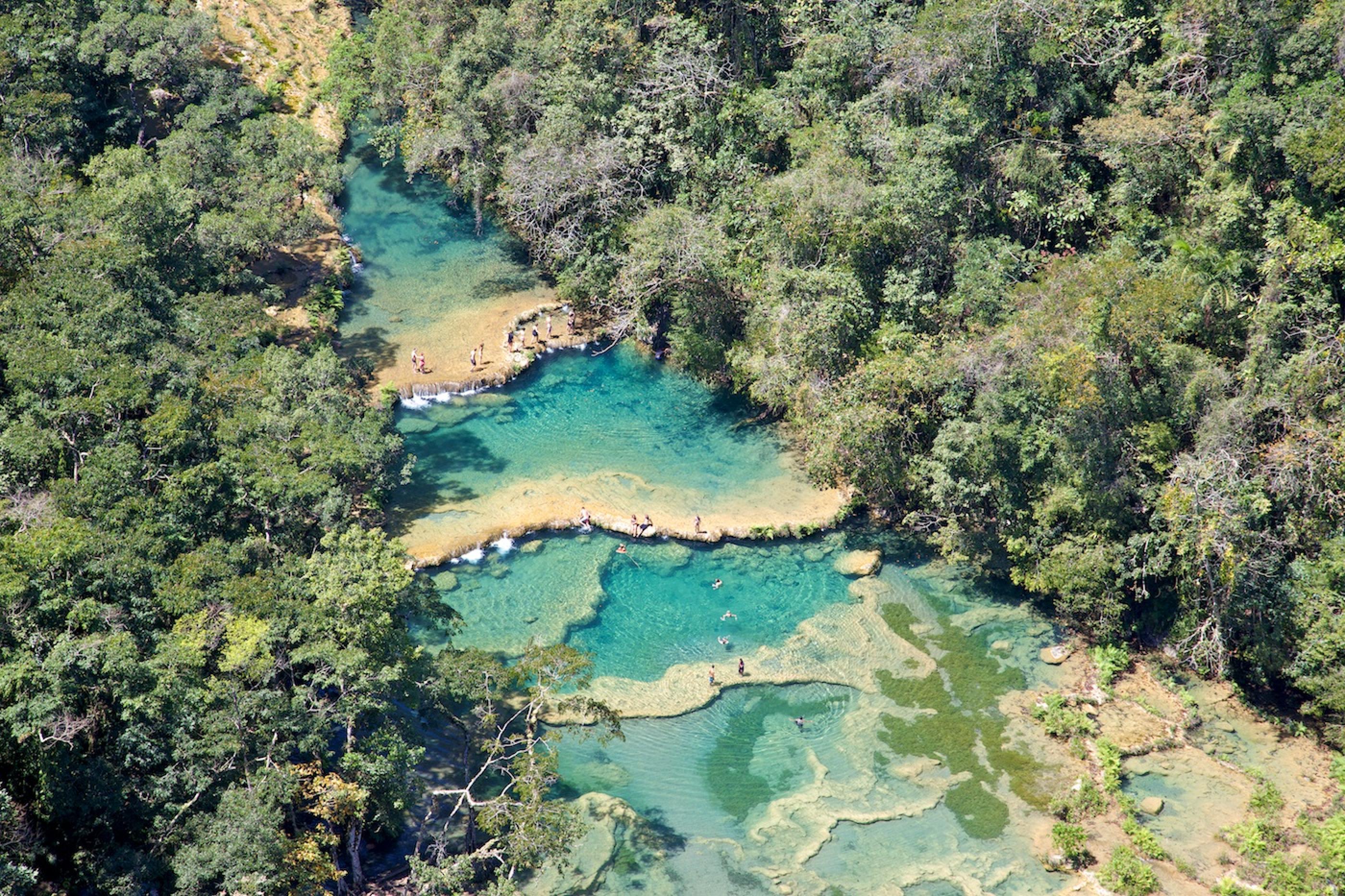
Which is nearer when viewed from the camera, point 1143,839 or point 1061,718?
point 1143,839

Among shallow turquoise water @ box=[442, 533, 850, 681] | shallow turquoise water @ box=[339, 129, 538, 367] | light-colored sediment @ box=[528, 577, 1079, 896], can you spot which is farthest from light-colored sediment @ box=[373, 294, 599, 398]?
light-colored sediment @ box=[528, 577, 1079, 896]

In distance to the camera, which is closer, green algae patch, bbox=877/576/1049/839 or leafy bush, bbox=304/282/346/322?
green algae patch, bbox=877/576/1049/839

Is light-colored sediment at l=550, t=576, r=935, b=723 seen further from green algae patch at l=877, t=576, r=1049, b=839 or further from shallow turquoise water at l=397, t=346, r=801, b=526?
shallow turquoise water at l=397, t=346, r=801, b=526

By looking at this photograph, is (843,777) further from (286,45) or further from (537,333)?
(286,45)

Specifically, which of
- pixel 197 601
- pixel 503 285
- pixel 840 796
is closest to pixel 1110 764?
pixel 840 796

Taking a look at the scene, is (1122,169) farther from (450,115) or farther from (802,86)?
(450,115)

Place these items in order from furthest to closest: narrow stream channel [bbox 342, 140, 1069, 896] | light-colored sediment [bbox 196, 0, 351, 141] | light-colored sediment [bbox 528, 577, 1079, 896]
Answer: light-colored sediment [bbox 196, 0, 351, 141] → narrow stream channel [bbox 342, 140, 1069, 896] → light-colored sediment [bbox 528, 577, 1079, 896]

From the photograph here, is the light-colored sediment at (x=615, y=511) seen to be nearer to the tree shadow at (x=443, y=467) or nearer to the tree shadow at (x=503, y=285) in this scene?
the tree shadow at (x=443, y=467)
